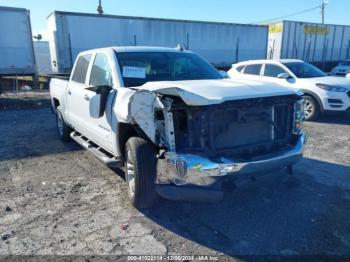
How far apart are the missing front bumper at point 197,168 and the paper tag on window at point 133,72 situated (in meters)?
1.46

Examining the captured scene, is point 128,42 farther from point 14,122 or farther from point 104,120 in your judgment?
point 104,120

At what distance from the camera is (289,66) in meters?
9.00

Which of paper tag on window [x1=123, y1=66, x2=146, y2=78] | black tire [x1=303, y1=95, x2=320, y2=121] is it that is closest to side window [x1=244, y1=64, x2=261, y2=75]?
black tire [x1=303, y1=95, x2=320, y2=121]

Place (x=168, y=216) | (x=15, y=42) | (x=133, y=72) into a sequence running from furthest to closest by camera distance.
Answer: (x=15, y=42) → (x=133, y=72) → (x=168, y=216)

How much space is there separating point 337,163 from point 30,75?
480 inches

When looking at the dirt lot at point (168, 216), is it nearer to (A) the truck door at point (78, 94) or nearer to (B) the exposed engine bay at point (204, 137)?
(B) the exposed engine bay at point (204, 137)

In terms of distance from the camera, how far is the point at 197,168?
117 inches

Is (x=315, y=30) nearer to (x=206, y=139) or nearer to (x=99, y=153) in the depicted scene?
(x=99, y=153)

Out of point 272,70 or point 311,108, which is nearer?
point 311,108

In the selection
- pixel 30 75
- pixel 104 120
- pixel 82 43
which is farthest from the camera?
pixel 82 43

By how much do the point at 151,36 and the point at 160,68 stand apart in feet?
38.7

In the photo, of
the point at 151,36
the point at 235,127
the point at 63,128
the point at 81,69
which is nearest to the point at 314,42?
the point at 151,36

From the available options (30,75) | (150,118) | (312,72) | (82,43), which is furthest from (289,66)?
(30,75)

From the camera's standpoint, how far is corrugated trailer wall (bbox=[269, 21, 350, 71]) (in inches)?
790
